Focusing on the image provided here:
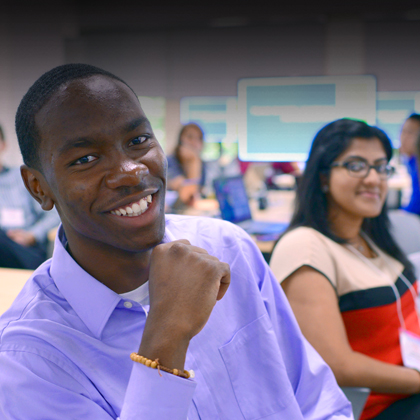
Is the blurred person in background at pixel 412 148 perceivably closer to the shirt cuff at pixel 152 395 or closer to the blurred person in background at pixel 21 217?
the blurred person in background at pixel 21 217

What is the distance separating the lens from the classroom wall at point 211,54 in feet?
19.2

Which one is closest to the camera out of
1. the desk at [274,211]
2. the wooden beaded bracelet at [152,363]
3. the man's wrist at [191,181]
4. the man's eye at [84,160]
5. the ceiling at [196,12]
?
the wooden beaded bracelet at [152,363]

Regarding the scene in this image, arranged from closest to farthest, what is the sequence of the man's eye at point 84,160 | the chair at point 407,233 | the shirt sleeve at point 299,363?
the man's eye at point 84,160
the shirt sleeve at point 299,363
the chair at point 407,233

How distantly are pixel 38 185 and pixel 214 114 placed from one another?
23.9 ft

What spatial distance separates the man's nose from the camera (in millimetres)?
764

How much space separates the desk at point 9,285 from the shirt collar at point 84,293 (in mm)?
795

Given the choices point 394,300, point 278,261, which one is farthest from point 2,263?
point 394,300

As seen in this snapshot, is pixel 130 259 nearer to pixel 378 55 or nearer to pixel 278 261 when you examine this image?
pixel 278 261

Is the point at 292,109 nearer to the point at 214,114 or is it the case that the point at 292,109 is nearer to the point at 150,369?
the point at 150,369

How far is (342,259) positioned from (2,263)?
6.22 ft

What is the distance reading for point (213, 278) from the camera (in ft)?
2.48

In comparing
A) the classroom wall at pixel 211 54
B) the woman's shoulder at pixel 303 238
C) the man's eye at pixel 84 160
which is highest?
the classroom wall at pixel 211 54

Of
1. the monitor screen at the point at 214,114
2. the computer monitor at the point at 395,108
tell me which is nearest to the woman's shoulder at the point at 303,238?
the computer monitor at the point at 395,108

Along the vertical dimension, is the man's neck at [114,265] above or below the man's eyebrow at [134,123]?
below
